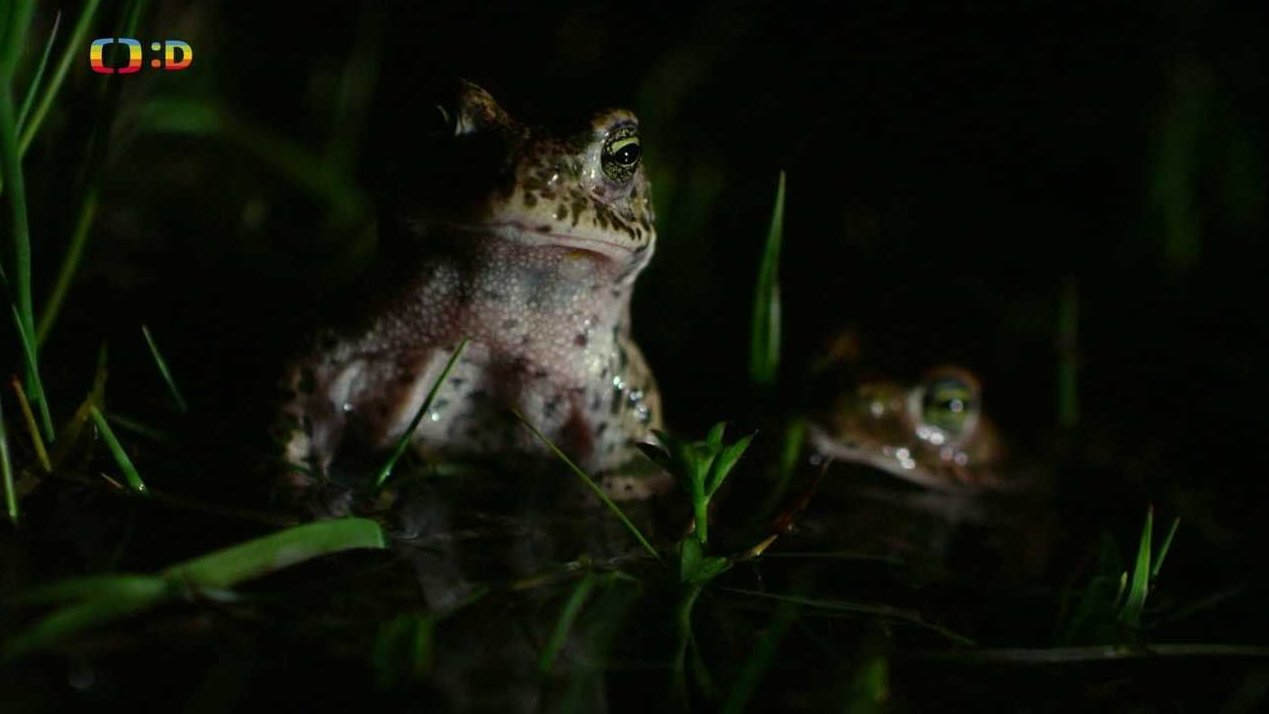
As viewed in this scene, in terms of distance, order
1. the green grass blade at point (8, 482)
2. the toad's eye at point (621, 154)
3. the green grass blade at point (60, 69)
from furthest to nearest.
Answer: the toad's eye at point (621, 154) < the green grass blade at point (60, 69) < the green grass blade at point (8, 482)

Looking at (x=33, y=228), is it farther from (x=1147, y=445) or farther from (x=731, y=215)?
(x=1147, y=445)

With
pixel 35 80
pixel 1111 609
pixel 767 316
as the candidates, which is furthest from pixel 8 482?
pixel 1111 609

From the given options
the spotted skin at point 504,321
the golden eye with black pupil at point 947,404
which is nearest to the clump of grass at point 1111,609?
the spotted skin at point 504,321

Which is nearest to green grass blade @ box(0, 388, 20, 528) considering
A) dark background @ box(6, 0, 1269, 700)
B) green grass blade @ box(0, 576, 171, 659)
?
green grass blade @ box(0, 576, 171, 659)

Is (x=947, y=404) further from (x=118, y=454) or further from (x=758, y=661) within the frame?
(x=118, y=454)

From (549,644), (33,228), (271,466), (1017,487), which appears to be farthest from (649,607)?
(1017,487)

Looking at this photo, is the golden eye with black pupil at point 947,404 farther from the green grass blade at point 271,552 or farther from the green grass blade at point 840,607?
the green grass blade at point 271,552

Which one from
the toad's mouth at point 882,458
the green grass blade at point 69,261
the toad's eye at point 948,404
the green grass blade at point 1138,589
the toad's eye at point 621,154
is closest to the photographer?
the green grass blade at point 1138,589
